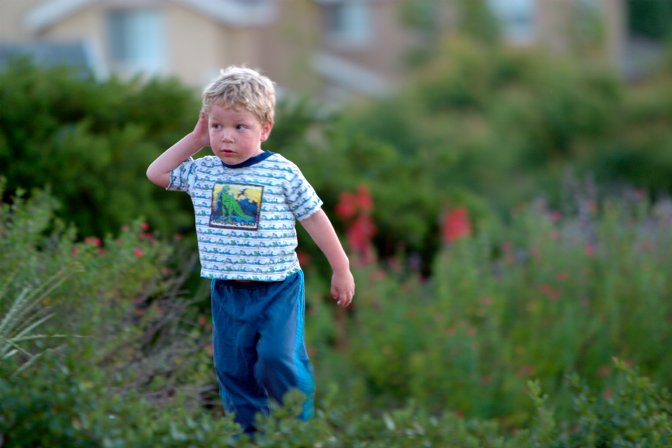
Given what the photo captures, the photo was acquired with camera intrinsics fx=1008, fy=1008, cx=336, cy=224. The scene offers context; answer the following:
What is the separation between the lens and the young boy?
356 centimetres

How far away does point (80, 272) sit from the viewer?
3.83m

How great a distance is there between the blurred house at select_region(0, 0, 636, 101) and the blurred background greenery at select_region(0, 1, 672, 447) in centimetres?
1837

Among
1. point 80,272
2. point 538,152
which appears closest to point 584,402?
point 80,272

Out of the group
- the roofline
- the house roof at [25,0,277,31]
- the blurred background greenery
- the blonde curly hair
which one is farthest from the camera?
the roofline

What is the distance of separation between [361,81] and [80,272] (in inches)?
1128

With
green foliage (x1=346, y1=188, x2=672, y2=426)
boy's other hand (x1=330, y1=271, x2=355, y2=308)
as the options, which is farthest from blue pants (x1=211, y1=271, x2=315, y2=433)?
green foliage (x1=346, y1=188, x2=672, y2=426)

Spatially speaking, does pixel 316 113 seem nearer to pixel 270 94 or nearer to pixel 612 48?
pixel 270 94

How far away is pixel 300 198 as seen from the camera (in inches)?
142

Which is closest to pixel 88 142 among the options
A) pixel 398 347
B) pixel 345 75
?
pixel 398 347

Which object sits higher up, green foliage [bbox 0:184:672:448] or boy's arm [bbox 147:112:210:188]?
boy's arm [bbox 147:112:210:188]

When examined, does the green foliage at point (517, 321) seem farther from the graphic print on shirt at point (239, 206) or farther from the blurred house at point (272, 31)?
the blurred house at point (272, 31)

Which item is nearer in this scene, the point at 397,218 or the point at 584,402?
the point at 584,402

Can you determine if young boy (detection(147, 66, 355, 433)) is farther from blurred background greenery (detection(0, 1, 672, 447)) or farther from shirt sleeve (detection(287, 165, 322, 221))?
blurred background greenery (detection(0, 1, 672, 447))

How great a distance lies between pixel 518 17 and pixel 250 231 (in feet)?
102
